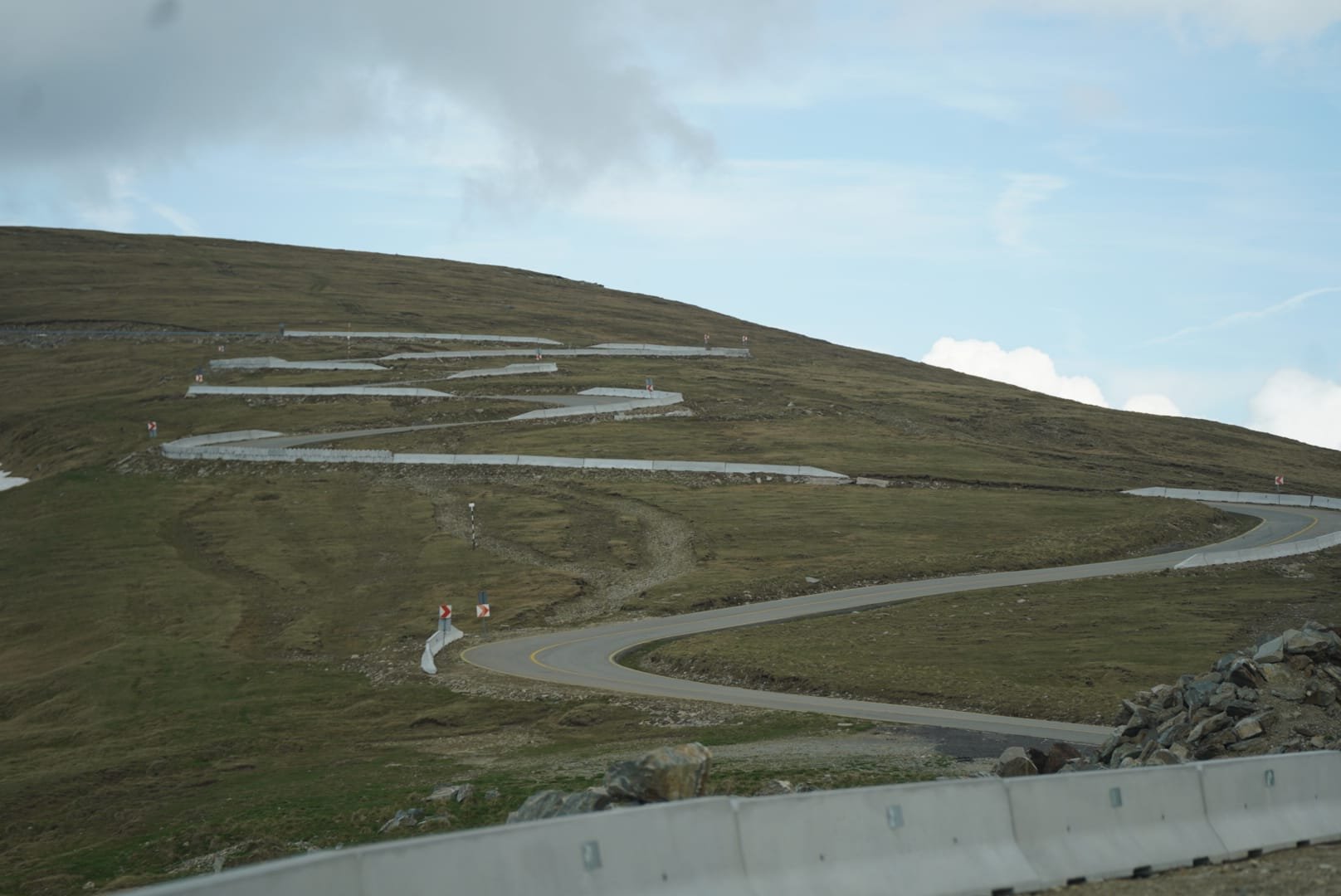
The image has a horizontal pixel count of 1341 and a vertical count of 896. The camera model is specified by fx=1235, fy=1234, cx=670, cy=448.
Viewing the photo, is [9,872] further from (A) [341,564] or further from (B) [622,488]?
(B) [622,488]

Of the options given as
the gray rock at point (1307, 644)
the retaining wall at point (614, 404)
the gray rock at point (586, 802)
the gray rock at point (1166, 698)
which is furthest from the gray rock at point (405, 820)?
the retaining wall at point (614, 404)

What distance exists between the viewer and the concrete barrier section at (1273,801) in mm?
13664

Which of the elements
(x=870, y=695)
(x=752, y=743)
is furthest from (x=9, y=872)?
(x=870, y=695)

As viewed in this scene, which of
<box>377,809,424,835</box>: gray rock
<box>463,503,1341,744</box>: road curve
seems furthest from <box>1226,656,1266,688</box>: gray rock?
<box>377,809,424,835</box>: gray rock

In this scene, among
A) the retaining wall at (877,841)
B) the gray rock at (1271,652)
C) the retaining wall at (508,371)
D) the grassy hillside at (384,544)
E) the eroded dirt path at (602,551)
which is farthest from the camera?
the retaining wall at (508,371)

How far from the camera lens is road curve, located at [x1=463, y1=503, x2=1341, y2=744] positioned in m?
31.7

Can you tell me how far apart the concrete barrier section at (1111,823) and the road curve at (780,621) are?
615 inches

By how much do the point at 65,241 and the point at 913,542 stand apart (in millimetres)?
177366

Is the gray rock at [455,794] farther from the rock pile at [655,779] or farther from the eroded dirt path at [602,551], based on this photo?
the eroded dirt path at [602,551]

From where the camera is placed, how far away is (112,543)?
6206cm

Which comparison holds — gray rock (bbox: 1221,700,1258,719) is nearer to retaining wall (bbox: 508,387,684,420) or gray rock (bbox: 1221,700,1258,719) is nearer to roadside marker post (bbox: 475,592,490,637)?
roadside marker post (bbox: 475,592,490,637)

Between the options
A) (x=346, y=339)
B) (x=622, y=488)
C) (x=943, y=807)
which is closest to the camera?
(x=943, y=807)

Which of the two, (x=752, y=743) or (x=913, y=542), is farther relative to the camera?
(x=913, y=542)

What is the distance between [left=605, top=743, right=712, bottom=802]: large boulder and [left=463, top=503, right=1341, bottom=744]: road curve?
54.5 ft
